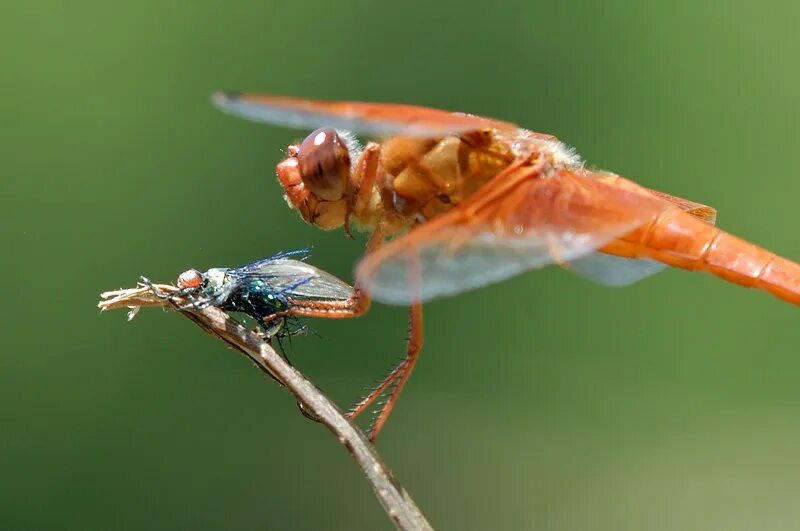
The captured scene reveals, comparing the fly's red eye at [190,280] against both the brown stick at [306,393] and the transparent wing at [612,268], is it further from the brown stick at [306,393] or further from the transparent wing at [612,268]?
the transparent wing at [612,268]

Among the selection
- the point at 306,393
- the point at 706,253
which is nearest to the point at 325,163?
the point at 306,393

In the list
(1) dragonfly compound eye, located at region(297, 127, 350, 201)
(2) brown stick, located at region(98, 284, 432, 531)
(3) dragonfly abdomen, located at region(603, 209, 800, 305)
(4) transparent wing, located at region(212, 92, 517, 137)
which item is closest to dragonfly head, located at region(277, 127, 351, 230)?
(1) dragonfly compound eye, located at region(297, 127, 350, 201)

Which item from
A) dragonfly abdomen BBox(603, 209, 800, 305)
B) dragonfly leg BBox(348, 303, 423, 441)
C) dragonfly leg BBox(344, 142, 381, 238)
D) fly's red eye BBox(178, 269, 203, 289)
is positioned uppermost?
dragonfly leg BBox(344, 142, 381, 238)

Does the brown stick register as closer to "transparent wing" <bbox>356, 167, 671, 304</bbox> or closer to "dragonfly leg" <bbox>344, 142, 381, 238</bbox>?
"transparent wing" <bbox>356, 167, 671, 304</bbox>

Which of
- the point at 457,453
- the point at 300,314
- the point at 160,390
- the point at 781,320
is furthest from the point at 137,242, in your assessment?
the point at 781,320

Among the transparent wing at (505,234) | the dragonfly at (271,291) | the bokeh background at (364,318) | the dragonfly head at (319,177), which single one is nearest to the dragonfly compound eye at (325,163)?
the dragonfly head at (319,177)

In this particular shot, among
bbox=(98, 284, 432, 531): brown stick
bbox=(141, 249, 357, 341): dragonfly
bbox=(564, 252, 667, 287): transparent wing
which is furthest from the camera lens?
bbox=(564, 252, 667, 287): transparent wing

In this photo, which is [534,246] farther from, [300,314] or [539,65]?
[539,65]
